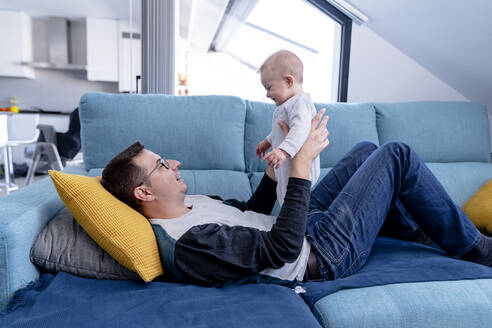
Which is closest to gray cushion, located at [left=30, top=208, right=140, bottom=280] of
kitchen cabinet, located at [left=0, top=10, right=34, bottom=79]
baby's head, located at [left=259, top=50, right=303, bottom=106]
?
baby's head, located at [left=259, top=50, right=303, bottom=106]

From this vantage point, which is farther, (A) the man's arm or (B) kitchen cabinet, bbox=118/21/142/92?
(B) kitchen cabinet, bbox=118/21/142/92

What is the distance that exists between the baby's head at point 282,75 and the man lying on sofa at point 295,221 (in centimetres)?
16

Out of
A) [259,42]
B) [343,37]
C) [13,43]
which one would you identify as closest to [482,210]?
[343,37]

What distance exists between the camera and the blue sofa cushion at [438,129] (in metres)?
1.96

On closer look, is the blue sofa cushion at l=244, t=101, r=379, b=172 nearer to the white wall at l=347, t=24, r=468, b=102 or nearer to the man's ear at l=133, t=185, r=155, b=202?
the man's ear at l=133, t=185, r=155, b=202

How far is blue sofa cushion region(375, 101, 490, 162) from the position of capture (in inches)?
77.3

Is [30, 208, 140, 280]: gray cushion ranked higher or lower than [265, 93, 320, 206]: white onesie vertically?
lower

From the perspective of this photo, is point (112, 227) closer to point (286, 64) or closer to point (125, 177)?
point (125, 177)

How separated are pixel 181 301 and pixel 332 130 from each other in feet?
4.09

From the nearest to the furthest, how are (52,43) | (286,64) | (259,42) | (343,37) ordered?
(286,64) → (343,37) → (259,42) → (52,43)

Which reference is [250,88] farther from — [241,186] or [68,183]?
[68,183]

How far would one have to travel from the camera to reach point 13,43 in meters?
5.75

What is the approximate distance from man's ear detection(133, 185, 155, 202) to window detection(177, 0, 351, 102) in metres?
1.13

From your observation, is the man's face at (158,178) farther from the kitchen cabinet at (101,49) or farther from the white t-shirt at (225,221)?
the kitchen cabinet at (101,49)
